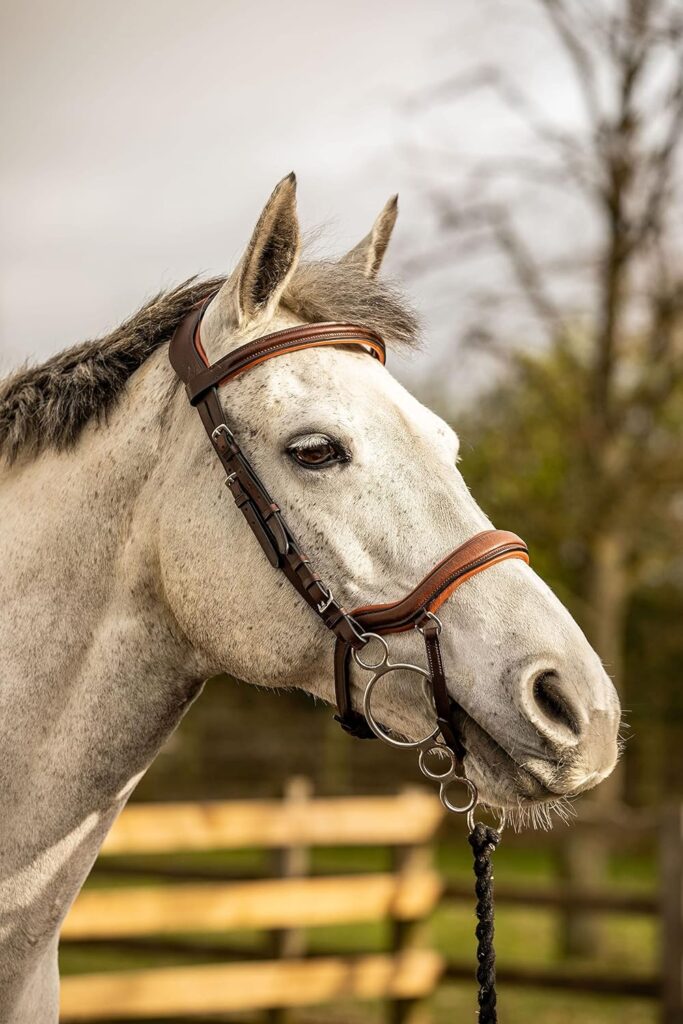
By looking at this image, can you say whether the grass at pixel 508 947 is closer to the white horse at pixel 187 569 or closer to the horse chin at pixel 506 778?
the white horse at pixel 187 569

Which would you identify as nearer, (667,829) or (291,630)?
(291,630)

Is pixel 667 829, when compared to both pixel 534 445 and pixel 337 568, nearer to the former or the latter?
pixel 534 445

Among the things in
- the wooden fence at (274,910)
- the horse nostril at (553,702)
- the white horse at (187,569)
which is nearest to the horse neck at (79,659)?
the white horse at (187,569)

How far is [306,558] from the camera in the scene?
2154 mm

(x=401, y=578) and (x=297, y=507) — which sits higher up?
(x=297, y=507)

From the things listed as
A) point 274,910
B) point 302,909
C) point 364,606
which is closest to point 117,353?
point 364,606

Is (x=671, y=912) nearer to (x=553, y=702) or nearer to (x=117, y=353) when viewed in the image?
(x=553, y=702)

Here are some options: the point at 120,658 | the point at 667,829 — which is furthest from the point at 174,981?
the point at 120,658

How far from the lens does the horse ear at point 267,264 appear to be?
7.29 ft

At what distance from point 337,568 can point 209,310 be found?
689 mm

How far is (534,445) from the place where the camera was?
11.0 m

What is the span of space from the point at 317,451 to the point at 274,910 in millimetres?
5079

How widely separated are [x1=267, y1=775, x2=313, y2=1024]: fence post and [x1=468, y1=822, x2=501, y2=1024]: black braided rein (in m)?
4.87

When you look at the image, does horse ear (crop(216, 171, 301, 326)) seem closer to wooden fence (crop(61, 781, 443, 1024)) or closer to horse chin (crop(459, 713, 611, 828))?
horse chin (crop(459, 713, 611, 828))
